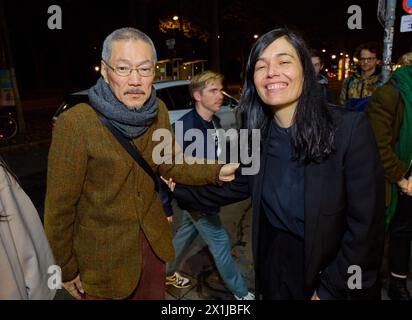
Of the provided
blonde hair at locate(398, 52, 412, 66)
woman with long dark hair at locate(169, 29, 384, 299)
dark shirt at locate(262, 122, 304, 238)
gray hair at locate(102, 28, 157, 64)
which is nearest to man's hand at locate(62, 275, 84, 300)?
woman with long dark hair at locate(169, 29, 384, 299)

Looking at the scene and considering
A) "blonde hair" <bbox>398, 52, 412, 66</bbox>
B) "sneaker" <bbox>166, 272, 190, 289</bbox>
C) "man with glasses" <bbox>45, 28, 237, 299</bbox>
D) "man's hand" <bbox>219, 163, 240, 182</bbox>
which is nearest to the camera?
"man with glasses" <bbox>45, 28, 237, 299</bbox>

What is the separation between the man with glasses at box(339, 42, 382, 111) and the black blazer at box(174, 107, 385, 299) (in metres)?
2.89

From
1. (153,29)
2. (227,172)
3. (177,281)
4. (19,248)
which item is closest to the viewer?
(19,248)

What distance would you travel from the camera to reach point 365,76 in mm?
4738

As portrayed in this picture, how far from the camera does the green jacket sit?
8.87 ft

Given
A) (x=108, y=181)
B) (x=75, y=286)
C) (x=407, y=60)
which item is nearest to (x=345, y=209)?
(x=108, y=181)

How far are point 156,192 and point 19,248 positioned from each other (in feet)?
2.73

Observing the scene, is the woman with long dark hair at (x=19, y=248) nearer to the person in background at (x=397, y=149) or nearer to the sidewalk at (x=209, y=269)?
the sidewalk at (x=209, y=269)

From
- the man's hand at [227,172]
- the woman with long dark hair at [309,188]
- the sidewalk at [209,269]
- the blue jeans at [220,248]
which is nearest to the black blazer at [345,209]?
the woman with long dark hair at [309,188]

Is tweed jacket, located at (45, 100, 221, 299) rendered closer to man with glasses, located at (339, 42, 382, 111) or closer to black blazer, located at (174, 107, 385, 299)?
black blazer, located at (174, 107, 385, 299)

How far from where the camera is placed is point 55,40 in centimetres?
3534

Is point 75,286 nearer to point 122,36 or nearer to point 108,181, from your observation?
point 108,181

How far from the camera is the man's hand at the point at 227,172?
7.31ft
